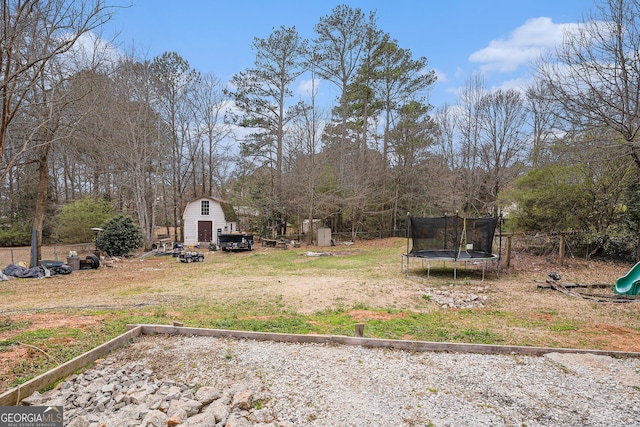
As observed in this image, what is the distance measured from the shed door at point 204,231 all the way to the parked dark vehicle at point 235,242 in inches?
128

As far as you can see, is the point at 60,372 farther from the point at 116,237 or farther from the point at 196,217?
the point at 196,217

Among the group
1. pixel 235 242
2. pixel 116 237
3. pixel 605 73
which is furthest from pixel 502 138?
pixel 116 237

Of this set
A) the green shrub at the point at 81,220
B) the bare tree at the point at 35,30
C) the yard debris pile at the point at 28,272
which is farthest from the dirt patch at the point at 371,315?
the green shrub at the point at 81,220

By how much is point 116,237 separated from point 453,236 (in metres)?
14.4

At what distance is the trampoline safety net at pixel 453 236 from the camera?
1016cm

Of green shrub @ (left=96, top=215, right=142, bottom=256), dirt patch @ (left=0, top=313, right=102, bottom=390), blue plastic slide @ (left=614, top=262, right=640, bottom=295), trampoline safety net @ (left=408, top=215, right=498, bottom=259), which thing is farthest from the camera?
green shrub @ (left=96, top=215, right=142, bottom=256)

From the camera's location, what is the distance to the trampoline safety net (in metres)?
10.2

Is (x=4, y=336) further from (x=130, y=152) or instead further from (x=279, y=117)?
(x=279, y=117)

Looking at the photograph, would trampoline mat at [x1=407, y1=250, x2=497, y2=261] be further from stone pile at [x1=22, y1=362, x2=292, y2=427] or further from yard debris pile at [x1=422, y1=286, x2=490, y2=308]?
stone pile at [x1=22, y1=362, x2=292, y2=427]

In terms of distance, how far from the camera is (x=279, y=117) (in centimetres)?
2131

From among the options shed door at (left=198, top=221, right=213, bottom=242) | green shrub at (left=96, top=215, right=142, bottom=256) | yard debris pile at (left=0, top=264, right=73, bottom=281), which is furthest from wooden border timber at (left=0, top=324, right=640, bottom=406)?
shed door at (left=198, top=221, right=213, bottom=242)

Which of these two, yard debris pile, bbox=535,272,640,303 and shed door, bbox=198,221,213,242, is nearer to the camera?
yard debris pile, bbox=535,272,640,303

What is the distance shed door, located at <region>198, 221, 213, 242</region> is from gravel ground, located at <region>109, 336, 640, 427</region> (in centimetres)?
1721

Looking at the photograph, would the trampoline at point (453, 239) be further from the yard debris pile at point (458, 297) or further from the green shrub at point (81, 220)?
the green shrub at point (81, 220)
